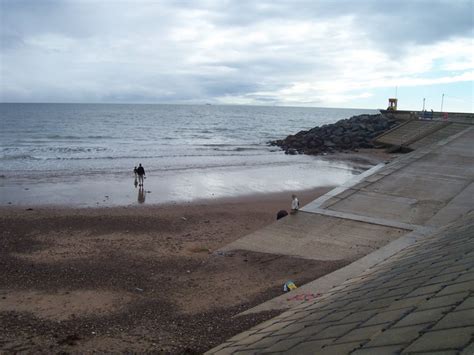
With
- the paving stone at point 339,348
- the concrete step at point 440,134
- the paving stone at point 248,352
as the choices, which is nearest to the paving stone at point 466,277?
the paving stone at point 339,348

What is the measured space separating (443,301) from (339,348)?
32.7 inches

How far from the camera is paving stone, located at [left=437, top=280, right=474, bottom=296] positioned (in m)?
2.92

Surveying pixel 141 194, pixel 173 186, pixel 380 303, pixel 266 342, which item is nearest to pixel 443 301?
pixel 380 303

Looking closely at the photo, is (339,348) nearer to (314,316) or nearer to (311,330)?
(311,330)

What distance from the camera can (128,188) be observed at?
2267cm

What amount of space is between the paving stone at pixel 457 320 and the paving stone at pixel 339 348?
508mm

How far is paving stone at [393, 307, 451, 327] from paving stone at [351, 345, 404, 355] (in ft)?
1.14

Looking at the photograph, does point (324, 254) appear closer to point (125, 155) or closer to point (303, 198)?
point (303, 198)

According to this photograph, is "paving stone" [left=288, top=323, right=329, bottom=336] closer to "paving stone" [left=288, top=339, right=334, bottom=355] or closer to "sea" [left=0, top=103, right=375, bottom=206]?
"paving stone" [left=288, top=339, right=334, bottom=355]

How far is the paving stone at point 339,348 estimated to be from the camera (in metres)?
2.55

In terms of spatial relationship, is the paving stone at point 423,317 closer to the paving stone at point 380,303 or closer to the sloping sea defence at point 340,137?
the paving stone at point 380,303

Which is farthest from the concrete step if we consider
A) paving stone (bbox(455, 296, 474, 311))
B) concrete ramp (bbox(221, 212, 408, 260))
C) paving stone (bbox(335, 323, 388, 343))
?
paving stone (bbox(335, 323, 388, 343))

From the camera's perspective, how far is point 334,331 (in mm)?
3123

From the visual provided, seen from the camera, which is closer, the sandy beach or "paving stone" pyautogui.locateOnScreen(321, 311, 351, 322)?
"paving stone" pyautogui.locateOnScreen(321, 311, 351, 322)
